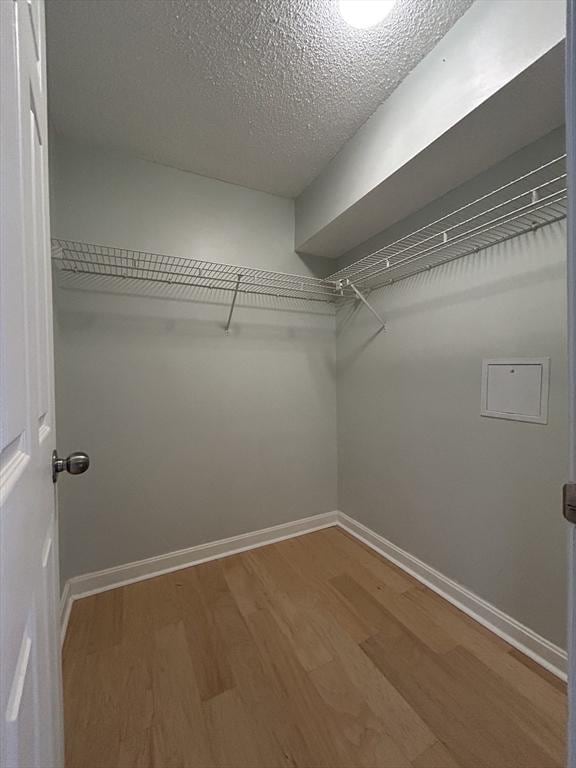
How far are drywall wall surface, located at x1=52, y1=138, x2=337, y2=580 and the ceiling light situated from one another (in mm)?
1028

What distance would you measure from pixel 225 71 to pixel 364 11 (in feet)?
1.78

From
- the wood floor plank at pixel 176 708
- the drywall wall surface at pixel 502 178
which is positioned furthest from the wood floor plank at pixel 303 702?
the drywall wall surface at pixel 502 178

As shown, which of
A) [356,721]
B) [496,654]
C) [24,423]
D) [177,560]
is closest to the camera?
[24,423]

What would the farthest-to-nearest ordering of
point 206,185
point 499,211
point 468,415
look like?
point 206,185 → point 468,415 → point 499,211

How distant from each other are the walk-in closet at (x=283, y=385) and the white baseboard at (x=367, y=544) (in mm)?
13

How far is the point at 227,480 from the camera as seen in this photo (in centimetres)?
190

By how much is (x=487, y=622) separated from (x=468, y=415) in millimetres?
937

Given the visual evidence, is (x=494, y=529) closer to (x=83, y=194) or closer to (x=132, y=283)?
(x=132, y=283)

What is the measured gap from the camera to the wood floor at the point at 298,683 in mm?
918

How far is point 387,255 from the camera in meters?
1.78

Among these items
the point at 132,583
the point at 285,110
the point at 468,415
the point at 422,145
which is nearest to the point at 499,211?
the point at 422,145

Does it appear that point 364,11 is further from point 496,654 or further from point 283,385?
point 496,654

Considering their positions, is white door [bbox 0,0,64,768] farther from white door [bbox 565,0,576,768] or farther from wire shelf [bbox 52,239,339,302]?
wire shelf [bbox 52,239,339,302]

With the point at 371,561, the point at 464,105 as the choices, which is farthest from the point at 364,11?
the point at 371,561
